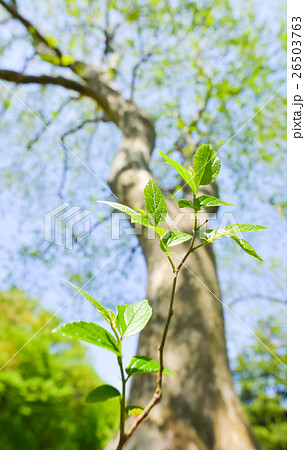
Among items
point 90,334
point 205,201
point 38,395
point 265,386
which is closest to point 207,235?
point 205,201

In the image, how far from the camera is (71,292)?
A: 3.34 meters

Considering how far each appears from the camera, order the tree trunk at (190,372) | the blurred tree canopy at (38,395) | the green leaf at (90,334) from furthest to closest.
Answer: the blurred tree canopy at (38,395) < the tree trunk at (190,372) < the green leaf at (90,334)

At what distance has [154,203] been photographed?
0.30m

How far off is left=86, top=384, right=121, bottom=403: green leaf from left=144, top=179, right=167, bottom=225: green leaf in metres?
0.15

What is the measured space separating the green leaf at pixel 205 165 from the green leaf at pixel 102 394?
0.19 meters

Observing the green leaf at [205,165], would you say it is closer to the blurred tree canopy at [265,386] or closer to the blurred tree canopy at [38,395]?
the blurred tree canopy at [38,395]

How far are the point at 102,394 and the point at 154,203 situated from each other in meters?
0.17

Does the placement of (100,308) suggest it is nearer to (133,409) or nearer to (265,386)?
(133,409)

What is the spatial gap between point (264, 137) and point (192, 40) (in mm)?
1265

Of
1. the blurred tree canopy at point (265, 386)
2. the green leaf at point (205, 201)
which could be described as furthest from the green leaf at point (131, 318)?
the blurred tree canopy at point (265, 386)

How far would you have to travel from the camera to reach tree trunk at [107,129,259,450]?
37.2 inches

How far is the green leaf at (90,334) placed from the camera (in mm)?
234

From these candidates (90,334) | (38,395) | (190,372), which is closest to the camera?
(90,334)
